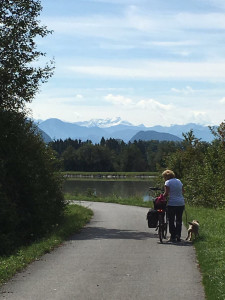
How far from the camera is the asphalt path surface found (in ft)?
24.4

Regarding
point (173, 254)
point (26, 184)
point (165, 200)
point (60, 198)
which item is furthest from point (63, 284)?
point (60, 198)

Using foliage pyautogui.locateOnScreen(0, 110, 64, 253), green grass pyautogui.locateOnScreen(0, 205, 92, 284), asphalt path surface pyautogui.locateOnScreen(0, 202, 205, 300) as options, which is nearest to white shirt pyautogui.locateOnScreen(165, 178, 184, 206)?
asphalt path surface pyautogui.locateOnScreen(0, 202, 205, 300)

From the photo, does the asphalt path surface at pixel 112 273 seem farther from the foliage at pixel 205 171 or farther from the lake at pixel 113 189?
the lake at pixel 113 189

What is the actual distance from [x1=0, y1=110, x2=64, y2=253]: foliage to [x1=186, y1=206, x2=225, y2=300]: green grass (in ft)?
17.0

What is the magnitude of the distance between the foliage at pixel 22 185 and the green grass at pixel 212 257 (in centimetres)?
517

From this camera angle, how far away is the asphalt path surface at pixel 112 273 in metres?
7.43

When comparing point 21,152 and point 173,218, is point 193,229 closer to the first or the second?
point 173,218

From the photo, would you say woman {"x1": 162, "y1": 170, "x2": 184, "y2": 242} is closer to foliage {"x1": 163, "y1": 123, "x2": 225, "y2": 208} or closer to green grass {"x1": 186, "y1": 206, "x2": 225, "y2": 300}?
green grass {"x1": 186, "y1": 206, "x2": 225, "y2": 300}

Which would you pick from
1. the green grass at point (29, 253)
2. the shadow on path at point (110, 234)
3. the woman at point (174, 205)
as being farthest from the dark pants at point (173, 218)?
the green grass at point (29, 253)

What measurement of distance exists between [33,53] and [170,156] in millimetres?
24281

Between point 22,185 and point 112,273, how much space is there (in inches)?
299

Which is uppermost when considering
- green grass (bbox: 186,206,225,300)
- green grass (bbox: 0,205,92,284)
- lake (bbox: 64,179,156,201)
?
green grass (bbox: 186,206,225,300)

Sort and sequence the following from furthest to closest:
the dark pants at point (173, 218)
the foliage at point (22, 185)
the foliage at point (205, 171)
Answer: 1. the foliage at point (205, 171)
2. the foliage at point (22, 185)
3. the dark pants at point (173, 218)

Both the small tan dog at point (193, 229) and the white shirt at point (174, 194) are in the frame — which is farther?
the white shirt at point (174, 194)
